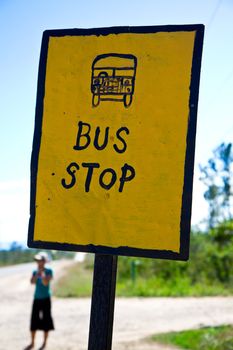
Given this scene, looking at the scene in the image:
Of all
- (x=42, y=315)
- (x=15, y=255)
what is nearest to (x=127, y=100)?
(x=42, y=315)

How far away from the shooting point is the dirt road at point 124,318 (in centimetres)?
1080

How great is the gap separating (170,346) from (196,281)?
50.0 feet

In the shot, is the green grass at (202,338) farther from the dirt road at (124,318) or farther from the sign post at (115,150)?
the sign post at (115,150)

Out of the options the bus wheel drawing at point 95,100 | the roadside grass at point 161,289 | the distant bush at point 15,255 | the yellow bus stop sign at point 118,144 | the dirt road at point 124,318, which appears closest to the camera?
the yellow bus stop sign at point 118,144

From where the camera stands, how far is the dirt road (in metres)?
10.8

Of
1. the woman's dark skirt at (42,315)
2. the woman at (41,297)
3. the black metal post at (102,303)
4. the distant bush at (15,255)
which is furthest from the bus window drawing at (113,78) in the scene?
the distant bush at (15,255)

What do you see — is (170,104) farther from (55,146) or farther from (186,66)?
(55,146)

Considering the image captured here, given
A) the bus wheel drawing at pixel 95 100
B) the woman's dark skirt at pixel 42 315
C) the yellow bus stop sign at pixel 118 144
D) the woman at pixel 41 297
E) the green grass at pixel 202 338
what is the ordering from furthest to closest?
1. the woman's dark skirt at pixel 42 315
2. the woman at pixel 41 297
3. the green grass at pixel 202 338
4. the bus wheel drawing at pixel 95 100
5. the yellow bus stop sign at pixel 118 144

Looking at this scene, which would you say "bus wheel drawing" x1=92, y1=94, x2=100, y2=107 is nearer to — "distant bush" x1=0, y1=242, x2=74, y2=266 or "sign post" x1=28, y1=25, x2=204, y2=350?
"sign post" x1=28, y1=25, x2=204, y2=350

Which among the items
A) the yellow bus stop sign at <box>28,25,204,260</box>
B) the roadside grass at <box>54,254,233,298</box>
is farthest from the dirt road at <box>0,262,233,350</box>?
the yellow bus stop sign at <box>28,25,204,260</box>

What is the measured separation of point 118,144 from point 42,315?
26.2ft

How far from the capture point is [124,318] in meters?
14.3

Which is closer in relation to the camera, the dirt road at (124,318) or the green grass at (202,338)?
the green grass at (202,338)

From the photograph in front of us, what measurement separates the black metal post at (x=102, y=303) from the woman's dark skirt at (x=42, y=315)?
758 centimetres
